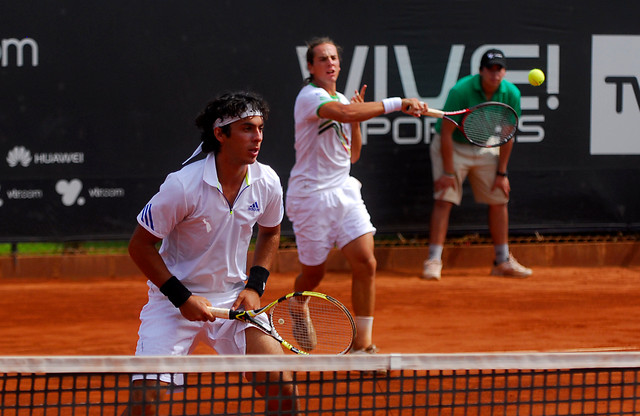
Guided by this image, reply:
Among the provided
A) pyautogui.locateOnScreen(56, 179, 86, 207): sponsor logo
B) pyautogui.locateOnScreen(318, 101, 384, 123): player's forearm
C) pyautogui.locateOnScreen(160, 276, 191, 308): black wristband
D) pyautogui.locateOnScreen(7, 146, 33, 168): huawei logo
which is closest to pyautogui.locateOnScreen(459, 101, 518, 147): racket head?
pyautogui.locateOnScreen(318, 101, 384, 123): player's forearm

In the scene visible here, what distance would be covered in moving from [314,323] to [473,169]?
3.66 m

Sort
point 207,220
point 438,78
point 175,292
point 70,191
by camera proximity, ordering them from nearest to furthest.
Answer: point 175,292 < point 207,220 < point 70,191 < point 438,78

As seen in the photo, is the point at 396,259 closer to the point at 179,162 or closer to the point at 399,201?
the point at 399,201

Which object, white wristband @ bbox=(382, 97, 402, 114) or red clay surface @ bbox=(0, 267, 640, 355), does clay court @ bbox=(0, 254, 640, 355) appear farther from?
white wristband @ bbox=(382, 97, 402, 114)

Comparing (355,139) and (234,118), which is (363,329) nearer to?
(355,139)

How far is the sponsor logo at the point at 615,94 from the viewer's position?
277 inches

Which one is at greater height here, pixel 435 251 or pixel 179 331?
pixel 179 331

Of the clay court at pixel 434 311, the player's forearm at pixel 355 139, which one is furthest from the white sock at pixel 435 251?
the player's forearm at pixel 355 139

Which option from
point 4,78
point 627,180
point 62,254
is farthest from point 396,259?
point 4,78

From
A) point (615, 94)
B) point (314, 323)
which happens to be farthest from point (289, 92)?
point (314, 323)

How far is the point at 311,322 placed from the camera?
3.39 metres

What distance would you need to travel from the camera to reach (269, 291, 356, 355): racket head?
3.14 metres

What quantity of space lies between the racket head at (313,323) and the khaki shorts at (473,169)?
3478 mm

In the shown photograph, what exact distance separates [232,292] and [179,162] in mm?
3773
